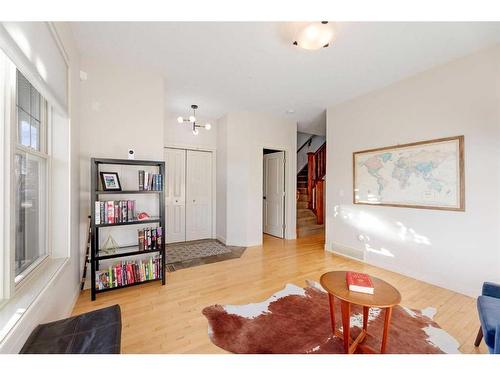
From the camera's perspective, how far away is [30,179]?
1.68 meters

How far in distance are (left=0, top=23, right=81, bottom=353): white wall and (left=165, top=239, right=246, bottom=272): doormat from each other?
122 cm

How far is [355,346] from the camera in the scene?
5.02 feet

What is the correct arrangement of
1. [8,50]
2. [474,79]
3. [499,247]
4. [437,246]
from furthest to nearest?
[437,246] < [474,79] < [499,247] < [8,50]

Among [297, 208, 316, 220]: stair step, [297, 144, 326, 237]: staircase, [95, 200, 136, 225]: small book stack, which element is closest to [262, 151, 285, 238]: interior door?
[297, 144, 326, 237]: staircase

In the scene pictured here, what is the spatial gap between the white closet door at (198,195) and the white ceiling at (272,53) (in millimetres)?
1616

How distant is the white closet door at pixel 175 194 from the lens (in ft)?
14.9

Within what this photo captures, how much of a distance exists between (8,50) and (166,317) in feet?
7.16

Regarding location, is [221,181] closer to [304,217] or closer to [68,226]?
[304,217]

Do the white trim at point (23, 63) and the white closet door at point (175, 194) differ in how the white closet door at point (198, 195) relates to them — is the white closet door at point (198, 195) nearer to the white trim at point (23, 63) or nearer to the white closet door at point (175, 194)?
the white closet door at point (175, 194)

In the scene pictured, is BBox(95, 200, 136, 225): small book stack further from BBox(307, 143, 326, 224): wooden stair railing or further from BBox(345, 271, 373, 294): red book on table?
BBox(307, 143, 326, 224): wooden stair railing
